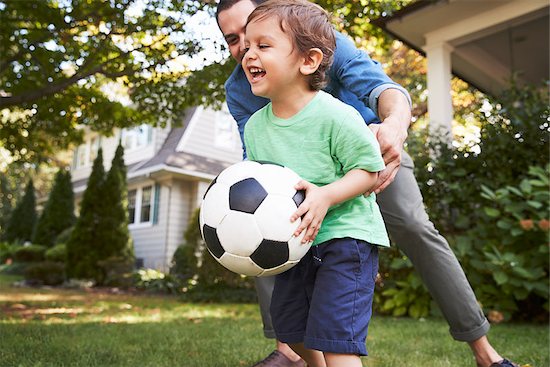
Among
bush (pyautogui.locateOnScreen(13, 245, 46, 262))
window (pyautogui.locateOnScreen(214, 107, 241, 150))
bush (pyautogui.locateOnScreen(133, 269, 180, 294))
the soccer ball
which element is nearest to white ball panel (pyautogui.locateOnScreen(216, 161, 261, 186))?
the soccer ball

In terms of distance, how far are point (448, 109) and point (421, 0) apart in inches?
57.0

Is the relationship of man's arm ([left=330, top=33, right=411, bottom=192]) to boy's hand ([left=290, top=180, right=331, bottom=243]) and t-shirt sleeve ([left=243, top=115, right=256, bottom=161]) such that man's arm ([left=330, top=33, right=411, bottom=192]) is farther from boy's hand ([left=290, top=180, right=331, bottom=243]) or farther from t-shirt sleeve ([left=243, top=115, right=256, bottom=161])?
t-shirt sleeve ([left=243, top=115, right=256, bottom=161])

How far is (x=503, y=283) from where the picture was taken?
4641 millimetres

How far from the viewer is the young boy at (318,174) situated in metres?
1.62

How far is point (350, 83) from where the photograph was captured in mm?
2170

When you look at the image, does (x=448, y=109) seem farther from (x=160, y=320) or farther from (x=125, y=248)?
(x=125, y=248)

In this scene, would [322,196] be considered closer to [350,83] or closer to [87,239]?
[350,83]

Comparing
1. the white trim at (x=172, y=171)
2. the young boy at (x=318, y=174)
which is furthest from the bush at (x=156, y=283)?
the young boy at (x=318, y=174)

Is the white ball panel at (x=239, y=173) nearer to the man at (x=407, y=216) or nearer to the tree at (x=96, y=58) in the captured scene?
the man at (x=407, y=216)

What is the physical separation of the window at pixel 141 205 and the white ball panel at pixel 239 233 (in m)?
13.8

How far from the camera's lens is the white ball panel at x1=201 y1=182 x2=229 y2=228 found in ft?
5.51

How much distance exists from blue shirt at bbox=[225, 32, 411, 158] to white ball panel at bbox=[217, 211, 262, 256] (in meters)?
0.75

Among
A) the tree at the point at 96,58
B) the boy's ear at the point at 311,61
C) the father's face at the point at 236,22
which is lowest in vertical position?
the boy's ear at the point at 311,61

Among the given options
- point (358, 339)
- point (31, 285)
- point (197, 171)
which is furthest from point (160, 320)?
point (197, 171)
